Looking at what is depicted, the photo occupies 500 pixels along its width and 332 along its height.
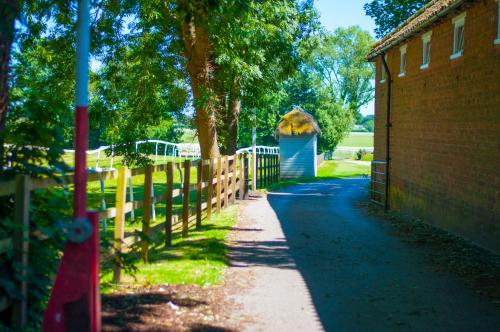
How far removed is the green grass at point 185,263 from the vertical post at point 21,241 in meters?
1.46

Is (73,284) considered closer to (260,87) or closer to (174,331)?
(174,331)

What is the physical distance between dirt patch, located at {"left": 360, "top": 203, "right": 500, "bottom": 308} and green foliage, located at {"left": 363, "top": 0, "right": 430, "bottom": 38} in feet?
59.0

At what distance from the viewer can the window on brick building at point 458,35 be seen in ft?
45.8

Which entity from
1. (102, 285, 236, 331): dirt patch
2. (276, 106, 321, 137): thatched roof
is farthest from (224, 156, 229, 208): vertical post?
(276, 106, 321, 137): thatched roof

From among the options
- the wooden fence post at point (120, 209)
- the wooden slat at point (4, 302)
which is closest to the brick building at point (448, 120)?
the wooden fence post at point (120, 209)

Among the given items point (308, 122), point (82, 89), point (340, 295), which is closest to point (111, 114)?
point (340, 295)

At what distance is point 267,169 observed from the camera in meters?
32.4

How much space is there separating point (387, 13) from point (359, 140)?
96271 millimetres

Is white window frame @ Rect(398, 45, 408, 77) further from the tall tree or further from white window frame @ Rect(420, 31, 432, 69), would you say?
the tall tree

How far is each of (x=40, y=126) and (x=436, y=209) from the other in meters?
11.4

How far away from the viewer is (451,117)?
47.2 feet

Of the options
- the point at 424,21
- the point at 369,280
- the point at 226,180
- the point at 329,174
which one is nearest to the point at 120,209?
the point at 369,280

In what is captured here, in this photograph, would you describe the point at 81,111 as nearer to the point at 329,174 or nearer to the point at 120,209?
the point at 120,209

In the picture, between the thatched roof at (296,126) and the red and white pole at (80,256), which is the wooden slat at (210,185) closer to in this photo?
the red and white pole at (80,256)
